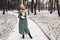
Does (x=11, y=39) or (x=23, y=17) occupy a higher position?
(x=23, y=17)

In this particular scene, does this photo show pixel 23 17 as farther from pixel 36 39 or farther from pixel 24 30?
pixel 36 39

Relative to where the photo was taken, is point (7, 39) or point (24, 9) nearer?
point (7, 39)

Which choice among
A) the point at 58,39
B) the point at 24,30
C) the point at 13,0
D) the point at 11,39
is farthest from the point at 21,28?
the point at 13,0

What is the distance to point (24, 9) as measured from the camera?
10.7m

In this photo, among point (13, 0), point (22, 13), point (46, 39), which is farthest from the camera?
point (13, 0)

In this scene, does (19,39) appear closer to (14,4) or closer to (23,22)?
(23,22)

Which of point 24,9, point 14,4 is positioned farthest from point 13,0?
point 24,9

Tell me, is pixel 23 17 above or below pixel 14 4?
above

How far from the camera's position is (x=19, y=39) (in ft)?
33.6

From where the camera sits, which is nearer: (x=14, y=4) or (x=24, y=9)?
(x=24, y=9)

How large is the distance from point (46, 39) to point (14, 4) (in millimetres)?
68055

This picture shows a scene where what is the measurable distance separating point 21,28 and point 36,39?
102cm

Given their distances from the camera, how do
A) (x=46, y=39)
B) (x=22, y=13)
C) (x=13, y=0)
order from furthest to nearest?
(x=13, y=0)
(x=22, y=13)
(x=46, y=39)

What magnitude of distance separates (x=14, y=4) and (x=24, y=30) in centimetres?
6737
